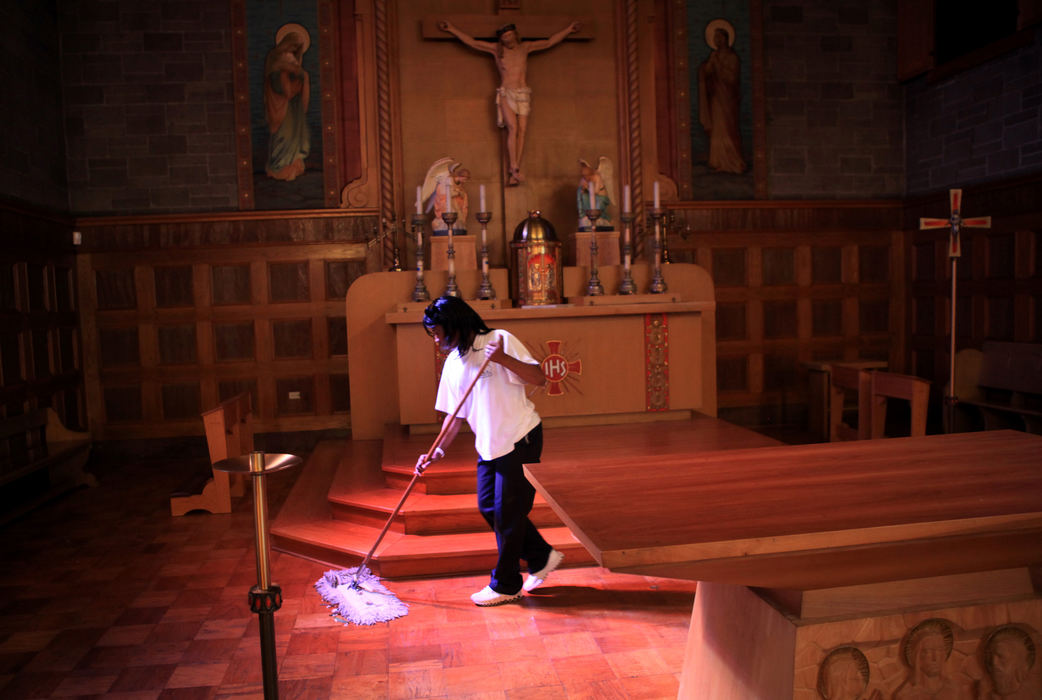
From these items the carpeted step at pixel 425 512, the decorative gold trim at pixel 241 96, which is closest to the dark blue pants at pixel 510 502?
the carpeted step at pixel 425 512

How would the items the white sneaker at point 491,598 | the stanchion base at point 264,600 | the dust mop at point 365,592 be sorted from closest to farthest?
the stanchion base at point 264,600, the dust mop at point 365,592, the white sneaker at point 491,598

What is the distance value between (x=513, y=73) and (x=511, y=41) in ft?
1.03

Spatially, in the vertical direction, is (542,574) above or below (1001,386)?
below

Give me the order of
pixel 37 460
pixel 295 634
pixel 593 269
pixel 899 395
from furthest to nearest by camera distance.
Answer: pixel 593 269 < pixel 37 460 < pixel 899 395 < pixel 295 634

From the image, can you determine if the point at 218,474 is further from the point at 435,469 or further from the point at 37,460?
the point at 435,469

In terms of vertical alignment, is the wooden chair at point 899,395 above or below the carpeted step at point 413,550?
above

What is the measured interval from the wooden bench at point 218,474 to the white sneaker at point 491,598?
258cm

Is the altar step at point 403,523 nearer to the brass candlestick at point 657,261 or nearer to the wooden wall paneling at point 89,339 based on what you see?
the brass candlestick at point 657,261

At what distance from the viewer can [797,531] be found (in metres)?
1.99

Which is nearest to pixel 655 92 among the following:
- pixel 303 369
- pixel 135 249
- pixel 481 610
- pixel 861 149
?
pixel 861 149

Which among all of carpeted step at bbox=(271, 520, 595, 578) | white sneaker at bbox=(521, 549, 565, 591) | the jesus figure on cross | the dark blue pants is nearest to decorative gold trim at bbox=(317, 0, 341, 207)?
the jesus figure on cross

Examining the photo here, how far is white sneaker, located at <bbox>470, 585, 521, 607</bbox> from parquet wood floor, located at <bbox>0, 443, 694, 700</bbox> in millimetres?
41

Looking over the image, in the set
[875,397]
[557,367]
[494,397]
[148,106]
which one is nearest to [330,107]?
[148,106]

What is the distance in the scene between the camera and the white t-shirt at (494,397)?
413 cm
